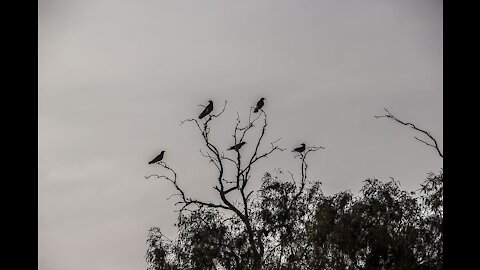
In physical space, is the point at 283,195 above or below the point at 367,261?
above

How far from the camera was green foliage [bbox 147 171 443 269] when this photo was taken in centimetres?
1153

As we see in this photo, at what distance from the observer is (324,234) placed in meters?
11.9

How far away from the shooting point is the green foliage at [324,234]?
11.5 m

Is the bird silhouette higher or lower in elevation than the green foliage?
higher

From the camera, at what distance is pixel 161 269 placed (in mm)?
13734

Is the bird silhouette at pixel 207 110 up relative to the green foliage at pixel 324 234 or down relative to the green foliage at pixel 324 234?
up
